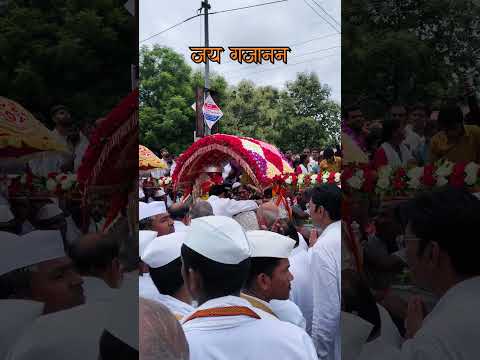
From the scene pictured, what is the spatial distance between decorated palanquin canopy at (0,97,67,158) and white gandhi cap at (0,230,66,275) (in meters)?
0.27

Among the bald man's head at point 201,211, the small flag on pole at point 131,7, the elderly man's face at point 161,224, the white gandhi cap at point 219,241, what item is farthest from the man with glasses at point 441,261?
the bald man's head at point 201,211

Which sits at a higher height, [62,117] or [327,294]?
[62,117]

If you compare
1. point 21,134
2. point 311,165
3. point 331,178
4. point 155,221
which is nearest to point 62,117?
point 21,134

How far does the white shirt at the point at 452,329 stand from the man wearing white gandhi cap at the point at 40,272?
1.07 metres

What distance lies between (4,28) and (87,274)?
863 millimetres

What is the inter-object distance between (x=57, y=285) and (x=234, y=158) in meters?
5.66

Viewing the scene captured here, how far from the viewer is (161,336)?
4.33 ft

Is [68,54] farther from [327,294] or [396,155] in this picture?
[327,294]

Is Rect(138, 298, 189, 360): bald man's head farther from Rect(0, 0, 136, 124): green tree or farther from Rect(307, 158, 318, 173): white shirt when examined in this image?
Rect(307, 158, 318, 173): white shirt

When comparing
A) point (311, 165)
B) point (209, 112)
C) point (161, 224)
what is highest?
point (209, 112)

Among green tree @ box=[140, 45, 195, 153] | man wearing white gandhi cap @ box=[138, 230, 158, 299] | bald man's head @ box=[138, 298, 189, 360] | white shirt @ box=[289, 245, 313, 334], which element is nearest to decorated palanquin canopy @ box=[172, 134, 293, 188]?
white shirt @ box=[289, 245, 313, 334]

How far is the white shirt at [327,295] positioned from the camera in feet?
9.26

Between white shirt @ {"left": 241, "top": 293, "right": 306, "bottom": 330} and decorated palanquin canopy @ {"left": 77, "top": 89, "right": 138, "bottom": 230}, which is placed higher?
decorated palanquin canopy @ {"left": 77, "top": 89, "right": 138, "bottom": 230}

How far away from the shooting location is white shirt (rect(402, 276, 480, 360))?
1457mm
